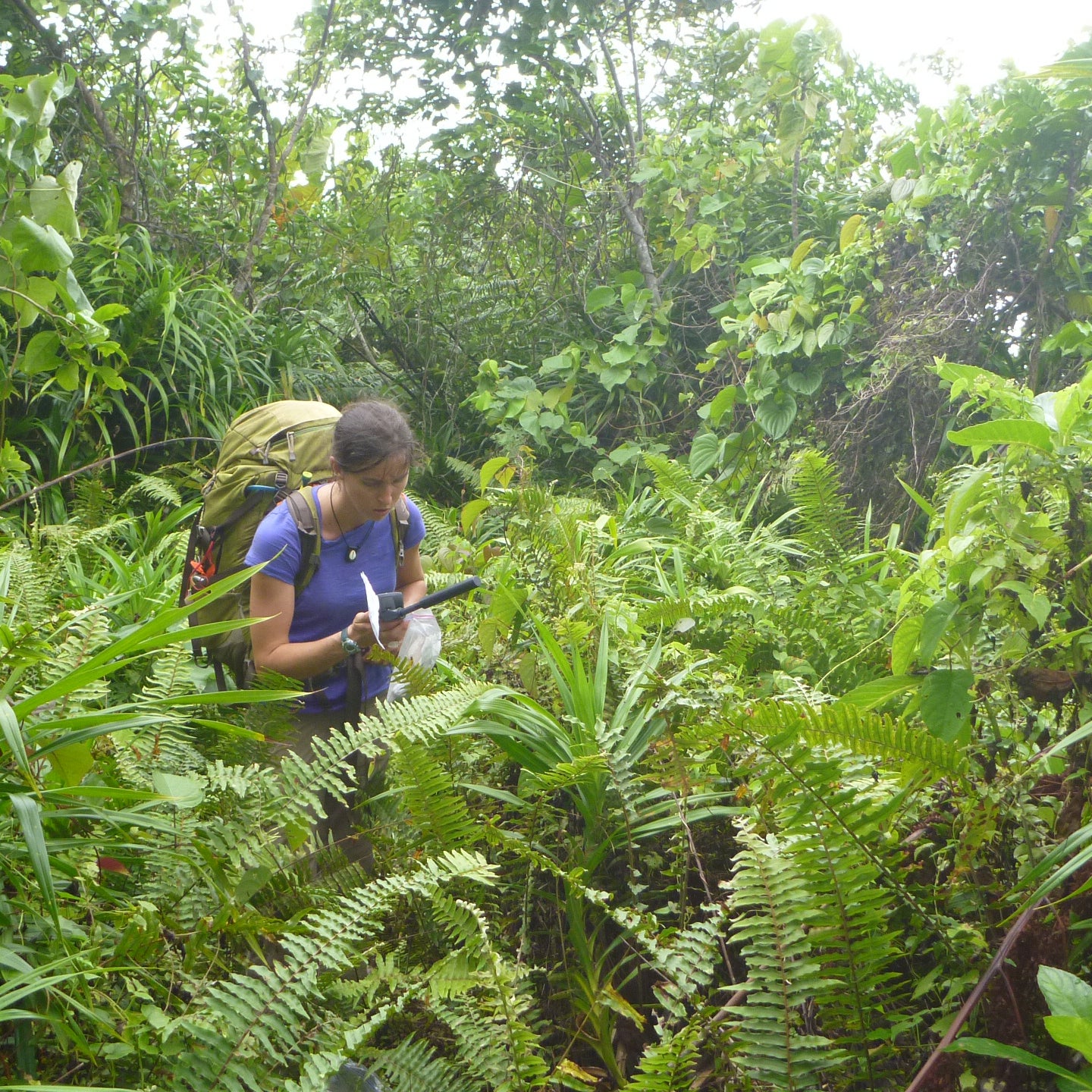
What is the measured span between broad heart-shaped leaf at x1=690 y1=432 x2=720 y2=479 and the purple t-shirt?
3069 mm

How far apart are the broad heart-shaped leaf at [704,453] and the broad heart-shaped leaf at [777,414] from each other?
33cm

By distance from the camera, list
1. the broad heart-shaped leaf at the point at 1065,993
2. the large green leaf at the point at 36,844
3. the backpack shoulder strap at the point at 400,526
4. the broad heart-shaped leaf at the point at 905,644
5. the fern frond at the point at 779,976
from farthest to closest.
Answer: the backpack shoulder strap at the point at 400,526
the broad heart-shaped leaf at the point at 905,644
the fern frond at the point at 779,976
the large green leaf at the point at 36,844
the broad heart-shaped leaf at the point at 1065,993

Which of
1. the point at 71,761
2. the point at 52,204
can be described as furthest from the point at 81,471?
the point at 71,761

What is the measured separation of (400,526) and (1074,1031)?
2.31 m

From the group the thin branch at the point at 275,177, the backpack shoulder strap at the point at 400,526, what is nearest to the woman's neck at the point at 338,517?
the backpack shoulder strap at the point at 400,526

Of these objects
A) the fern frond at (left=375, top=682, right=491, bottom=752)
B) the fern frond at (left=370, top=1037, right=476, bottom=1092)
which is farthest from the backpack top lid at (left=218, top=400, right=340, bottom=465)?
the fern frond at (left=370, top=1037, right=476, bottom=1092)

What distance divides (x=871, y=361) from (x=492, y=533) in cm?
234

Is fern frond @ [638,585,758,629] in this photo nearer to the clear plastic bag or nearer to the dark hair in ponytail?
the clear plastic bag

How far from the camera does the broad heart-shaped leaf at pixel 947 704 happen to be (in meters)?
2.07

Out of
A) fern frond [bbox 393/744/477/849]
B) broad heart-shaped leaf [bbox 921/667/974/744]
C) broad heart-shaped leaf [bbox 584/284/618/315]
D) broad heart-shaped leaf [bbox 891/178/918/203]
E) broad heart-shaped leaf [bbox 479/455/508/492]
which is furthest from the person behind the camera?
broad heart-shaped leaf [bbox 584/284/618/315]

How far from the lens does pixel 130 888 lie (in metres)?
2.26

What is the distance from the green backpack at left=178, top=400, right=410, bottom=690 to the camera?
3189 mm

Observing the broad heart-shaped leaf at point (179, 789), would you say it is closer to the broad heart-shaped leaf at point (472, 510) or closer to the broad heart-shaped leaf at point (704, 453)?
the broad heart-shaped leaf at point (472, 510)

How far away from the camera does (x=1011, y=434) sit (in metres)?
1.93
